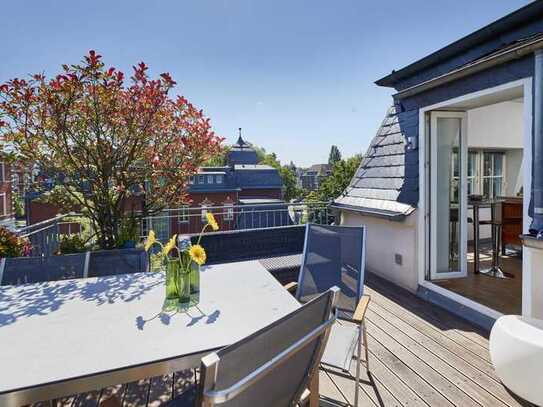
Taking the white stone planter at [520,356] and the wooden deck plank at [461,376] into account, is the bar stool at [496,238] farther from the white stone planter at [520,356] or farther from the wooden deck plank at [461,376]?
the white stone planter at [520,356]

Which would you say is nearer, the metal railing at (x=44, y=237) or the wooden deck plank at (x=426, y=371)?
the wooden deck plank at (x=426, y=371)

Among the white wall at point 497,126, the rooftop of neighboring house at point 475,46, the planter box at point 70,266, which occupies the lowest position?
the planter box at point 70,266

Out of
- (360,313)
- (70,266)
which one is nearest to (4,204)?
(70,266)

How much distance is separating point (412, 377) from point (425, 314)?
4.22 feet

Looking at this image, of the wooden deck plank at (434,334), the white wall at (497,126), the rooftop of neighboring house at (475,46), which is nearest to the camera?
the wooden deck plank at (434,334)

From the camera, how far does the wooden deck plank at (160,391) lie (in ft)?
6.82

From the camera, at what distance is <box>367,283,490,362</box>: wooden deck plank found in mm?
2740

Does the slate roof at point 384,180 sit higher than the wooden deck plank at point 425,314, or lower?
higher

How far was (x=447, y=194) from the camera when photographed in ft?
13.5

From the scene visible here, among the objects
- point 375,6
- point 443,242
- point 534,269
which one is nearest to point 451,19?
point 375,6

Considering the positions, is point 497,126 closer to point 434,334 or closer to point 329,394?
point 434,334

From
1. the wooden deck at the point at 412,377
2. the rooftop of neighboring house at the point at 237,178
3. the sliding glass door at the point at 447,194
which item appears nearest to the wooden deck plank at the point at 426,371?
the wooden deck at the point at 412,377

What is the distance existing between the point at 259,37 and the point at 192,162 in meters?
4.34

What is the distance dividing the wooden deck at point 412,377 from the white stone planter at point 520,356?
151mm
